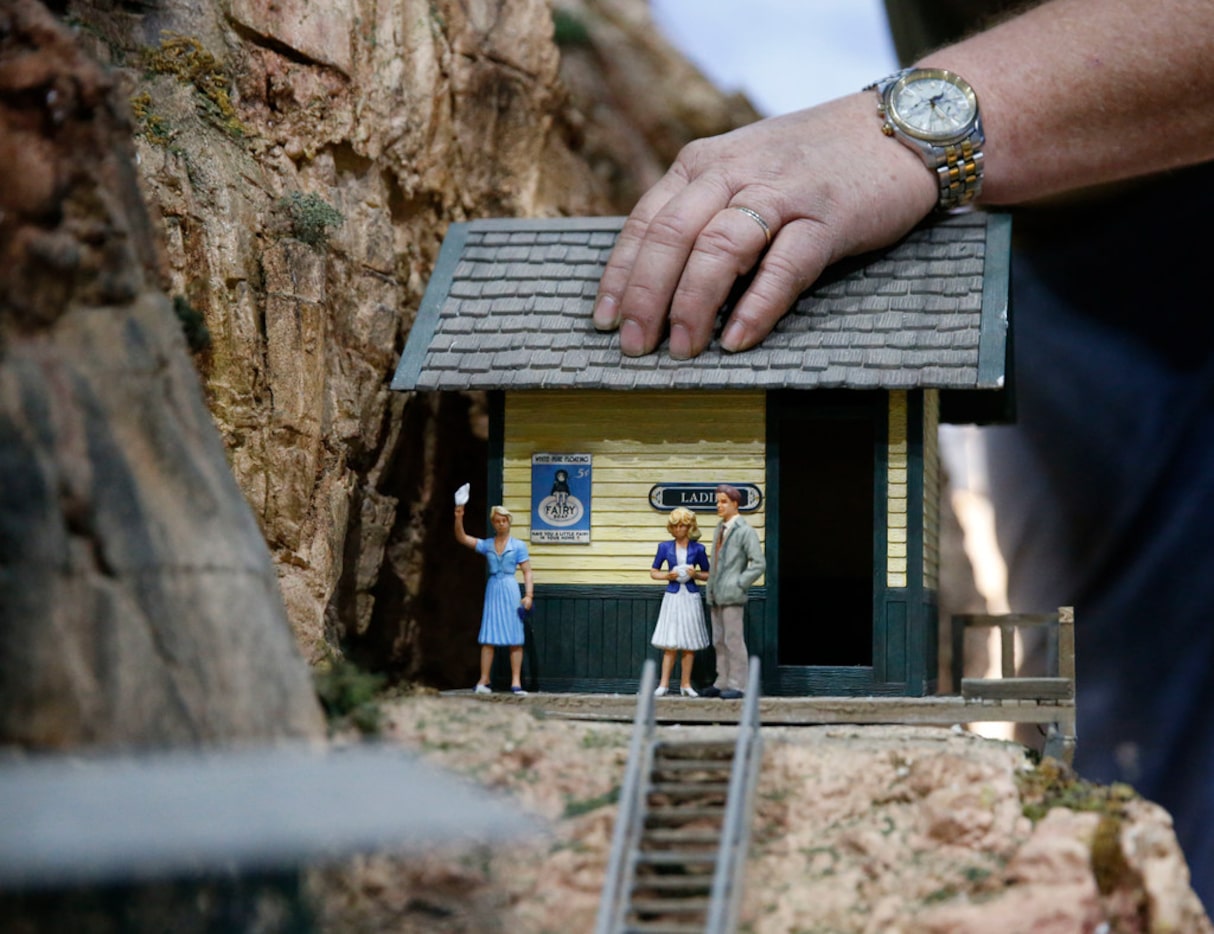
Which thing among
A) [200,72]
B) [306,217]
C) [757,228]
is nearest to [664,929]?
[757,228]

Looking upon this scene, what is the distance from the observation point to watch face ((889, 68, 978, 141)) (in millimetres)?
11703

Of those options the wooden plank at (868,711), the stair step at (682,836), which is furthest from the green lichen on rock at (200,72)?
the stair step at (682,836)

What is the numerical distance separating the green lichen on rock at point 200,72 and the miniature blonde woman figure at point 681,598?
5384 mm

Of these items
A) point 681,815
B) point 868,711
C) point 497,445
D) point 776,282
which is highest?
point 776,282

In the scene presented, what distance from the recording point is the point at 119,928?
18.8 feet

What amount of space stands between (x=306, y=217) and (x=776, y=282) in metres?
4.35

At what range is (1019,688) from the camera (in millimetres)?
10422

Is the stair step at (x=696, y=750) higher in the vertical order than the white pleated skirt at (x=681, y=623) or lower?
lower

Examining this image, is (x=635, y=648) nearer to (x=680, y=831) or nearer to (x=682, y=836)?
(x=680, y=831)

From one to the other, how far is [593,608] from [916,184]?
4471 millimetres

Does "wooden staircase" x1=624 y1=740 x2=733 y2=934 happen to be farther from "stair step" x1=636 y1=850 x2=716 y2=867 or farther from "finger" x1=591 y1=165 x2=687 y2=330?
"finger" x1=591 y1=165 x2=687 y2=330

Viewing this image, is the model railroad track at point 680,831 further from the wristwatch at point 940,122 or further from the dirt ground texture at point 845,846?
the wristwatch at point 940,122

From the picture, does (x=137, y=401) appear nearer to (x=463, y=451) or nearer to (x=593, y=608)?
(x=593, y=608)

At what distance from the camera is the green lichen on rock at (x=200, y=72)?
1196 cm
